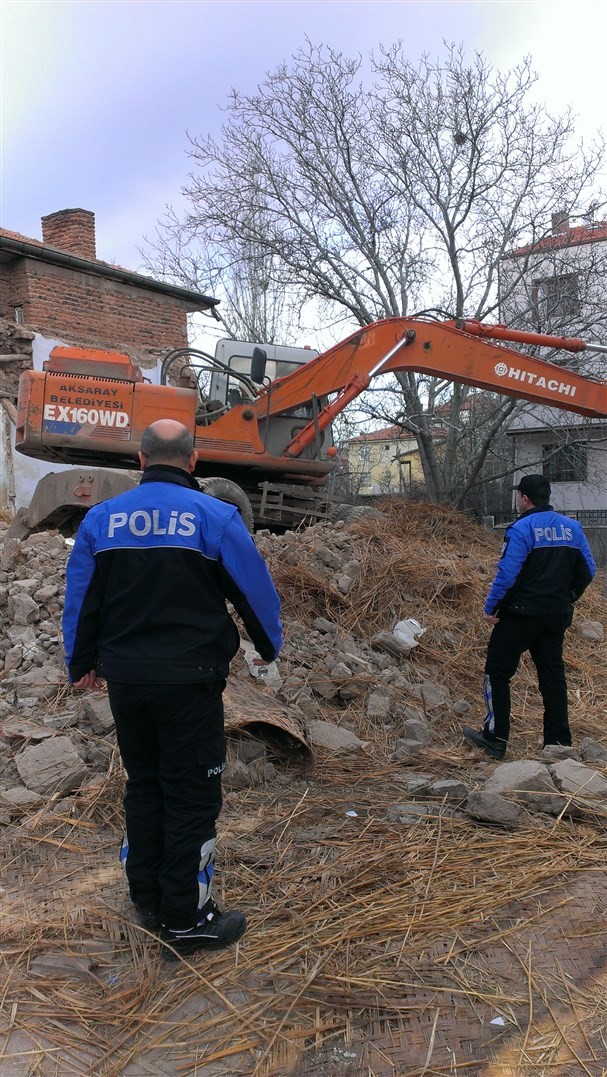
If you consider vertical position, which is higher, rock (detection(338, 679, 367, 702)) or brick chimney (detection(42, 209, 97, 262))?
brick chimney (detection(42, 209, 97, 262))

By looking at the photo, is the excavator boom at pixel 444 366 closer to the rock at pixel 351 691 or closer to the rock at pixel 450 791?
the rock at pixel 351 691

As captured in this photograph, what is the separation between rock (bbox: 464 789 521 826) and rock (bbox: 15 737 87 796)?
1.96m

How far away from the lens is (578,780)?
161 inches

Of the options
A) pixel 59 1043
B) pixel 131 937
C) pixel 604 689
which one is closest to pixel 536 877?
pixel 131 937

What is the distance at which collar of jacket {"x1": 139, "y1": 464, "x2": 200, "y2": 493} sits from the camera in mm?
3020

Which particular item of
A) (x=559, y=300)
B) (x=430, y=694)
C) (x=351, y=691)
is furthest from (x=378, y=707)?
(x=559, y=300)

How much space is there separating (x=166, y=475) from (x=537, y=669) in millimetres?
3062

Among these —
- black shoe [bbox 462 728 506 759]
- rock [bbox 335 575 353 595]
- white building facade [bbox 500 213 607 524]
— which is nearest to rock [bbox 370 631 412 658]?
rock [bbox 335 575 353 595]

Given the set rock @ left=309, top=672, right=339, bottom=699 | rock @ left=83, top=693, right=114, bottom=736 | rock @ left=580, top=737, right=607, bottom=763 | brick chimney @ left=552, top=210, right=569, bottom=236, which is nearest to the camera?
rock @ left=83, top=693, right=114, bottom=736

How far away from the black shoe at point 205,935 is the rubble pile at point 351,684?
1.23 m

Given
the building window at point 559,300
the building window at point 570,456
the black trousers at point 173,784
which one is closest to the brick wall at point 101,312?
the building window at point 559,300

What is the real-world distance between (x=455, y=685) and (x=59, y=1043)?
4701mm

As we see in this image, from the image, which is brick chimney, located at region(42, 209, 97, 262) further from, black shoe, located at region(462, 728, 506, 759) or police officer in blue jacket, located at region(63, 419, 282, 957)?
police officer in blue jacket, located at region(63, 419, 282, 957)

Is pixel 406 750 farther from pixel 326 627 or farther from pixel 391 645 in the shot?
pixel 326 627
